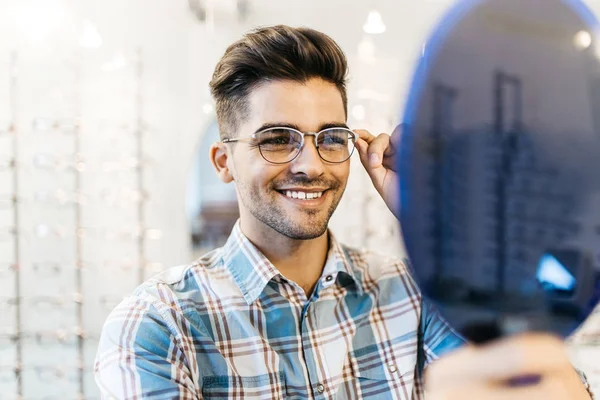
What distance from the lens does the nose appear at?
62 centimetres

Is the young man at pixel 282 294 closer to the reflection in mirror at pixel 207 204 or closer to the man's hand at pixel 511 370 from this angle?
the man's hand at pixel 511 370

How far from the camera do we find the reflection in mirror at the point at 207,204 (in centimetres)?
244

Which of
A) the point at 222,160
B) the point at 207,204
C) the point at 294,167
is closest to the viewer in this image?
the point at 294,167

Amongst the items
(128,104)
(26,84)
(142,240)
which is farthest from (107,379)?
(26,84)

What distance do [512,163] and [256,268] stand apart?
54 centimetres

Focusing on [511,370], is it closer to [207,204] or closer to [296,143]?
[296,143]

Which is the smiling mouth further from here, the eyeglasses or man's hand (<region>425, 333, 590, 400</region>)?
man's hand (<region>425, 333, 590, 400</region>)

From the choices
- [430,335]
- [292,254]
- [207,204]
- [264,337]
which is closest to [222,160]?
[292,254]

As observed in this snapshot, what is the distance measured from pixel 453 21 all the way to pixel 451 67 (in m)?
0.03

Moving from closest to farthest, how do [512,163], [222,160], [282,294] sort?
[512,163] → [282,294] → [222,160]

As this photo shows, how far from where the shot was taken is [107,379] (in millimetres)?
630

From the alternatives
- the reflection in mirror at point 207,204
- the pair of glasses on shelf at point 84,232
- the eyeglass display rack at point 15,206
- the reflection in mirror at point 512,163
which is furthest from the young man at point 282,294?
the eyeglass display rack at point 15,206

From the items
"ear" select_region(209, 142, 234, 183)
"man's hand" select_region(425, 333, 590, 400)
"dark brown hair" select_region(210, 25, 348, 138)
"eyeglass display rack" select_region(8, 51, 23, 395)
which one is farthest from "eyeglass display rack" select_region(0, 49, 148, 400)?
"man's hand" select_region(425, 333, 590, 400)

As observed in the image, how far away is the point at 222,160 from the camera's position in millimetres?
892
